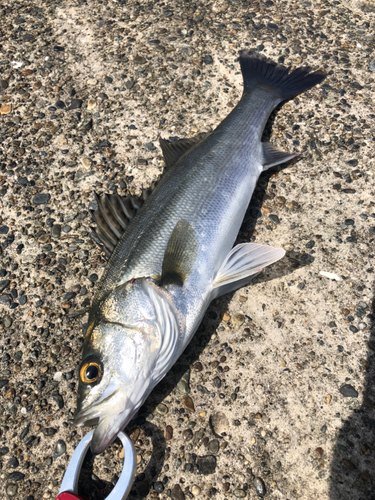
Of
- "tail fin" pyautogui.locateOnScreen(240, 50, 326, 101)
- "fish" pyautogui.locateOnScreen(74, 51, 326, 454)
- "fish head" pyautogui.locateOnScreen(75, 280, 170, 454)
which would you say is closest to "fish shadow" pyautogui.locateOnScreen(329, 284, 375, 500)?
"fish" pyautogui.locateOnScreen(74, 51, 326, 454)

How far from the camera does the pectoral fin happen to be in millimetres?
2742

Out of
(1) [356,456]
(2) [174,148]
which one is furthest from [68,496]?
(2) [174,148]

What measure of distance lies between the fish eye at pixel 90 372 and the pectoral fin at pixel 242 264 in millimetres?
917

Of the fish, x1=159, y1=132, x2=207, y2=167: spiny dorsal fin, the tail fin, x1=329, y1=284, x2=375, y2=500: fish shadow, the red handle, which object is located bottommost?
x1=329, y1=284, x2=375, y2=500: fish shadow

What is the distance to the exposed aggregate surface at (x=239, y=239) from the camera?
8.11 feet

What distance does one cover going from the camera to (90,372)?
2.29 meters

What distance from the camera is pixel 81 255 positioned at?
129 inches

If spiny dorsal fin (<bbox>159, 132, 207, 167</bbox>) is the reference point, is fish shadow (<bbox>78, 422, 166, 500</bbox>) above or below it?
below

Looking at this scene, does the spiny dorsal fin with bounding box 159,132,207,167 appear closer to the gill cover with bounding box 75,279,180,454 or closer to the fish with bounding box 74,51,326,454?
the fish with bounding box 74,51,326,454

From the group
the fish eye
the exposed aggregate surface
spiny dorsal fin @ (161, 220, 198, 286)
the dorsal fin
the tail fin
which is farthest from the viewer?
the tail fin

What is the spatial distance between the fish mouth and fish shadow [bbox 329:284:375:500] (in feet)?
4.20

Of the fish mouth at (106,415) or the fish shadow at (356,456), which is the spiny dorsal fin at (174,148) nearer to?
the fish mouth at (106,415)

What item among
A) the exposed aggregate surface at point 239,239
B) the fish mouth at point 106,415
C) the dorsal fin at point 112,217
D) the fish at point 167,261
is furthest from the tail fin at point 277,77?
the fish mouth at point 106,415

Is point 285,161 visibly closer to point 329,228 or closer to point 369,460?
point 329,228
